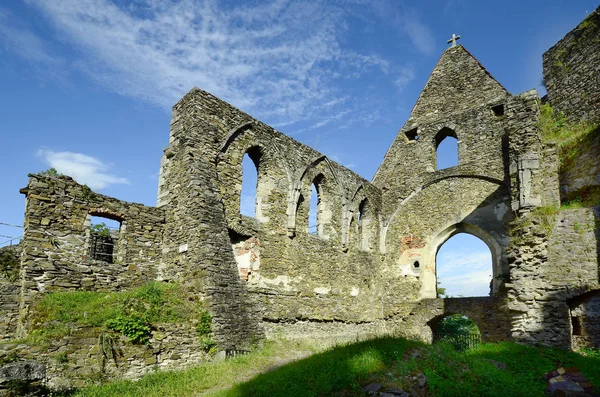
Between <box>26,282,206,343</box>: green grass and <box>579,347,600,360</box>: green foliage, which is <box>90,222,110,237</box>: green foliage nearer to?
<box>26,282,206,343</box>: green grass

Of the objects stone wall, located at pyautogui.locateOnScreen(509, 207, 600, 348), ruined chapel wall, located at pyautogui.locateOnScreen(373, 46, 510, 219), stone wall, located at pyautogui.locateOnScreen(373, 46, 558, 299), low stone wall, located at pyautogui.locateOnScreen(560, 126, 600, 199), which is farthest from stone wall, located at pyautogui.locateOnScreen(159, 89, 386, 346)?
low stone wall, located at pyautogui.locateOnScreen(560, 126, 600, 199)

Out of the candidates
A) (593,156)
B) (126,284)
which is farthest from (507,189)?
(126,284)

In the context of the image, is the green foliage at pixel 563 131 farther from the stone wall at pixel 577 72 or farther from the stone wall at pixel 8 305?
the stone wall at pixel 8 305

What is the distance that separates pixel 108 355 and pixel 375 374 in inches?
184

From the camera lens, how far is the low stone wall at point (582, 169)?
12602 mm

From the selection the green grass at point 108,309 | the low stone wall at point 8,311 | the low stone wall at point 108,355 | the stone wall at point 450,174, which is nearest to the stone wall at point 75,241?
the green grass at point 108,309

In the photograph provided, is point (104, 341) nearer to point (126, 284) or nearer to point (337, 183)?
point (126, 284)

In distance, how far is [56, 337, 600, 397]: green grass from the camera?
680 centimetres

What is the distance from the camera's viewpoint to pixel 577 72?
15289 mm

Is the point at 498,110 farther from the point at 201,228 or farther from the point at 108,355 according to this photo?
the point at 108,355

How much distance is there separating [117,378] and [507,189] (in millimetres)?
13131

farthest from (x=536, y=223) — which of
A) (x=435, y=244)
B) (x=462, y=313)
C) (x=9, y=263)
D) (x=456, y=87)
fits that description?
(x=9, y=263)

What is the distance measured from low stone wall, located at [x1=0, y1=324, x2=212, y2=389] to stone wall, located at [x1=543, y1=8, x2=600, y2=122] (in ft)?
45.3

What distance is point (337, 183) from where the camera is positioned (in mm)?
16266
